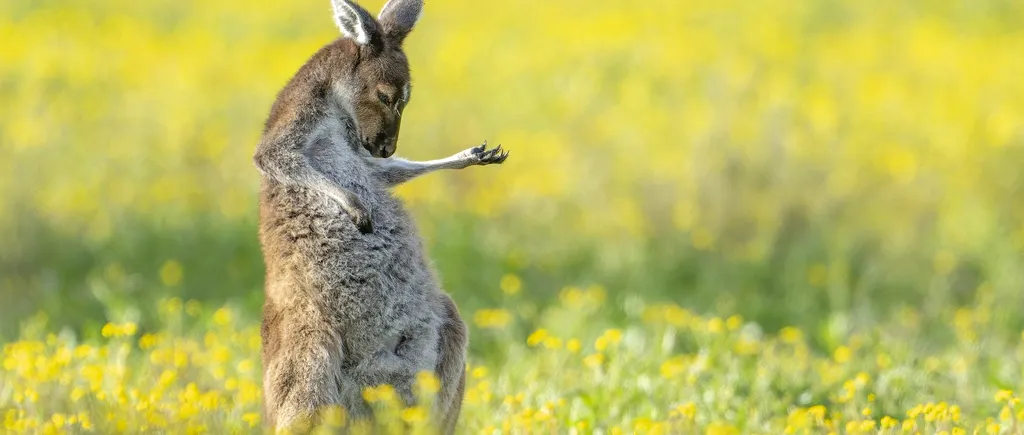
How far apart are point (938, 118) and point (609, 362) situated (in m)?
5.84

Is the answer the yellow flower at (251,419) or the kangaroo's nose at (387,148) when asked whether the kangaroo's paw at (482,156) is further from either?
the yellow flower at (251,419)

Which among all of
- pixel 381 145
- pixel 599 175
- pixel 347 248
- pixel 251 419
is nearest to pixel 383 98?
pixel 381 145

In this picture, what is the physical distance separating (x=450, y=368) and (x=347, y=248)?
0.54 meters

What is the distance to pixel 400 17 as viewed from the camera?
4.52 meters

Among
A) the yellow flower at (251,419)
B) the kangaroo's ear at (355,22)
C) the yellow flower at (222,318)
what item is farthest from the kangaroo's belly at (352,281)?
the yellow flower at (222,318)

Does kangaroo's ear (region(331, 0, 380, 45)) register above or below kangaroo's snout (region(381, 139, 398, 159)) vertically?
above

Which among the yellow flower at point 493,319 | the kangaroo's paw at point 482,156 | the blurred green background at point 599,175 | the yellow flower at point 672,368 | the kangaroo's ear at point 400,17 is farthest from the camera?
the blurred green background at point 599,175

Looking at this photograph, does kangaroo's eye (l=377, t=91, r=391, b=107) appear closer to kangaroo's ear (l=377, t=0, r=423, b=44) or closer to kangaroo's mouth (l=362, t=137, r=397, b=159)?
kangaroo's mouth (l=362, t=137, r=397, b=159)

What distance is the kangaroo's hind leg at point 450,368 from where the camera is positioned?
4320 millimetres

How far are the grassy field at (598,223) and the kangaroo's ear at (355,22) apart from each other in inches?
46.9

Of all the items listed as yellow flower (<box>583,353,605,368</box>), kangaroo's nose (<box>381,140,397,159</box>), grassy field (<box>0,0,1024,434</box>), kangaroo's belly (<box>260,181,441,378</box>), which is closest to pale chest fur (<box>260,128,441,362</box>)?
kangaroo's belly (<box>260,181,441,378</box>)

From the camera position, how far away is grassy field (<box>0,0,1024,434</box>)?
18.4 ft

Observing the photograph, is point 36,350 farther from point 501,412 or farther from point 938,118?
point 938,118

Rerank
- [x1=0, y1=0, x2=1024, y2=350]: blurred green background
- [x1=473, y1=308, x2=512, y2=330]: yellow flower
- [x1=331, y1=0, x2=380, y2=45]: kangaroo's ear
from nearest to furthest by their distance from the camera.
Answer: [x1=331, y1=0, x2=380, y2=45]: kangaroo's ear < [x1=473, y1=308, x2=512, y2=330]: yellow flower < [x1=0, y1=0, x2=1024, y2=350]: blurred green background
